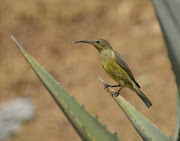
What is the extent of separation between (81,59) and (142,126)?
11998mm

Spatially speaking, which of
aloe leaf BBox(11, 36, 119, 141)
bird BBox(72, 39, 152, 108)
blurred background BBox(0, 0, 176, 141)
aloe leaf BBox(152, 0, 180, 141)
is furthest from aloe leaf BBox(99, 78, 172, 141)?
blurred background BBox(0, 0, 176, 141)

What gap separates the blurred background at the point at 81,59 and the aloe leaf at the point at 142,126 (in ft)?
23.5

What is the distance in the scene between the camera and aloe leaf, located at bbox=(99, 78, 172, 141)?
7.25 ft

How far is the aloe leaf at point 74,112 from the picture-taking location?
2.23m

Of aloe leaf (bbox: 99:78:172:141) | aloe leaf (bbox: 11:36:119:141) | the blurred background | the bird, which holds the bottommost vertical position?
aloe leaf (bbox: 99:78:172:141)

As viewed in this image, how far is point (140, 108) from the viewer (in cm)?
1081

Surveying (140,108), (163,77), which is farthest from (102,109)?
(163,77)

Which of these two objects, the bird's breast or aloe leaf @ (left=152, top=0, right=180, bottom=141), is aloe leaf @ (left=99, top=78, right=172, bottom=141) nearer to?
aloe leaf @ (left=152, top=0, right=180, bottom=141)

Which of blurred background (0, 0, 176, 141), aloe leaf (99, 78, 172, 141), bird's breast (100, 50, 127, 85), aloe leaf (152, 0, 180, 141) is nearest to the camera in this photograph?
aloe leaf (152, 0, 180, 141)

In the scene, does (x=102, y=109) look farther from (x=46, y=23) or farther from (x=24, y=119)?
(x=46, y=23)

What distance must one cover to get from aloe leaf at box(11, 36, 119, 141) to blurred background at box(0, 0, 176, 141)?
7218 millimetres

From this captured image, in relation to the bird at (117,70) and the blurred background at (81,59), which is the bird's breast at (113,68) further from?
the blurred background at (81,59)

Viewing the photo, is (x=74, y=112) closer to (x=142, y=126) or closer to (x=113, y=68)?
(x=142, y=126)

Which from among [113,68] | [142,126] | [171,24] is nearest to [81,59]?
[113,68]
